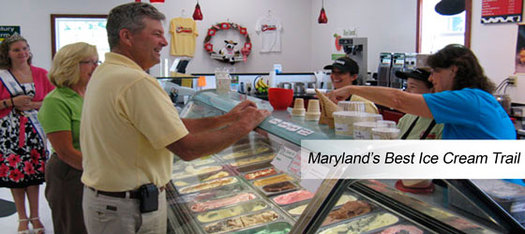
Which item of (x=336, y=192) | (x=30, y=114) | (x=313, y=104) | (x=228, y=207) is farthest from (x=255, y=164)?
(x=30, y=114)

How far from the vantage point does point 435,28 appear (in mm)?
7910

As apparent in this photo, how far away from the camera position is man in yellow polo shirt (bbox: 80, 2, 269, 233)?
168cm

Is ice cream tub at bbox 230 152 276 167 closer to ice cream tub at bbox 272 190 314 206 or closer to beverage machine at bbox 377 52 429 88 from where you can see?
ice cream tub at bbox 272 190 314 206

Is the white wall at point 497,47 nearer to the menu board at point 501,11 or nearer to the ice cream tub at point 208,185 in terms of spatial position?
the menu board at point 501,11

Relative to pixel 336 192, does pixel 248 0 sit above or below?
above

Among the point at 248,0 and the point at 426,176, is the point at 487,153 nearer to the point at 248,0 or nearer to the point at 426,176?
the point at 426,176

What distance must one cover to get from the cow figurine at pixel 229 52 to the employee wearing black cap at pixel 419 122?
28.3ft

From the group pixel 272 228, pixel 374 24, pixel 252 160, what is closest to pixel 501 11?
pixel 374 24

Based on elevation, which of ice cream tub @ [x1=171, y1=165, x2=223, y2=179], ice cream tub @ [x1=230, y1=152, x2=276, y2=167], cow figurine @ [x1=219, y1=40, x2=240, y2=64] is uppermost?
cow figurine @ [x1=219, y1=40, x2=240, y2=64]

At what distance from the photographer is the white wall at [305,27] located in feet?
20.8

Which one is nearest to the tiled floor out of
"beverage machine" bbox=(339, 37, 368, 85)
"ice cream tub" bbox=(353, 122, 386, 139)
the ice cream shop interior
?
the ice cream shop interior

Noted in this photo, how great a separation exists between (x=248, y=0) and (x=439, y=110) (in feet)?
33.0

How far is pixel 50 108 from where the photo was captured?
2.62m

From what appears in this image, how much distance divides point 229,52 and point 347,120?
9.97 meters
